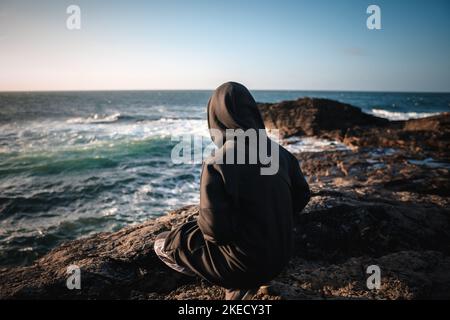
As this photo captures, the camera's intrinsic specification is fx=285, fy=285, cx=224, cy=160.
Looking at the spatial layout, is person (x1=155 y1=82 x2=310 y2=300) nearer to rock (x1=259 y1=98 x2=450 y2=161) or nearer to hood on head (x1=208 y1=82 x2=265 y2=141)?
hood on head (x1=208 y1=82 x2=265 y2=141)

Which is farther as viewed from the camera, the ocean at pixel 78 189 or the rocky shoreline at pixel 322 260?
the ocean at pixel 78 189

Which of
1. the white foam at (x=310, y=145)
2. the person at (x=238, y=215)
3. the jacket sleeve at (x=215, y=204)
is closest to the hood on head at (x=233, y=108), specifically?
the person at (x=238, y=215)

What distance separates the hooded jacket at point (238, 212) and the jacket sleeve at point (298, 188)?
5.0 inches

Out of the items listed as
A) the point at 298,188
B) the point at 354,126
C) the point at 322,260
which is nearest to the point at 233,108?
the point at 298,188

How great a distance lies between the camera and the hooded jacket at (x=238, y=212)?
1.91 meters

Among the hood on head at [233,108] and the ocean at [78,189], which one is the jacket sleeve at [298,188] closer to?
the hood on head at [233,108]

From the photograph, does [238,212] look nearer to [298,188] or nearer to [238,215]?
[238,215]

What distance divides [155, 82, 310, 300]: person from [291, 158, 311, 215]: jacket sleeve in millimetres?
78

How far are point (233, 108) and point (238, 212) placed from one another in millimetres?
742

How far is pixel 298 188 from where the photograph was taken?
2.47 meters

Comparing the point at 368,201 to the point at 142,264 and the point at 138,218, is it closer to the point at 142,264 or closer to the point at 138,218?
the point at 142,264

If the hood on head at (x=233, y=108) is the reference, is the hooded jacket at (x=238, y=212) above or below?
below
